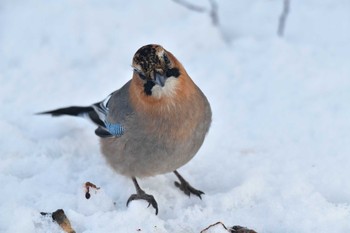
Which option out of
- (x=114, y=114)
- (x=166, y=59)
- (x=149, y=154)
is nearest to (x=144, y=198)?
(x=149, y=154)

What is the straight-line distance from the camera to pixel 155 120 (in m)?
4.06

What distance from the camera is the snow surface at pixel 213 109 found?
163 inches

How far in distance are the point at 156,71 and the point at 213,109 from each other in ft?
5.00

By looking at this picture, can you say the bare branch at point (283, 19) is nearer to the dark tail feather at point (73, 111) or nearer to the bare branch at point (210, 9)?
the bare branch at point (210, 9)

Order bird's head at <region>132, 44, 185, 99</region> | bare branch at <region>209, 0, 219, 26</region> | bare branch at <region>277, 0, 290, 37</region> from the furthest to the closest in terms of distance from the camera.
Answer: bare branch at <region>209, 0, 219, 26</region>
bare branch at <region>277, 0, 290, 37</region>
bird's head at <region>132, 44, 185, 99</region>

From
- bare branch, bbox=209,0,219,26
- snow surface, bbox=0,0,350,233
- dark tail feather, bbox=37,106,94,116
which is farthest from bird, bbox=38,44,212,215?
bare branch, bbox=209,0,219,26

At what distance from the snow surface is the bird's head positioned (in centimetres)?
71

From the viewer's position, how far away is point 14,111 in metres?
5.27

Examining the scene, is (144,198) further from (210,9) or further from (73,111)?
(210,9)

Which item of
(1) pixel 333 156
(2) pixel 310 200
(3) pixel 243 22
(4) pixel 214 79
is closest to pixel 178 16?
(3) pixel 243 22

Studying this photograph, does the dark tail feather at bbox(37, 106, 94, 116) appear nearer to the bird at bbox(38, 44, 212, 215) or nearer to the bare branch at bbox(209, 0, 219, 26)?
the bird at bbox(38, 44, 212, 215)

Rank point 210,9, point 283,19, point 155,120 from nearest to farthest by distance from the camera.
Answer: point 155,120 → point 283,19 → point 210,9

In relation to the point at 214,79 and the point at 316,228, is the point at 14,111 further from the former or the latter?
the point at 316,228

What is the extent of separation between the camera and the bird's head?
3832 mm
